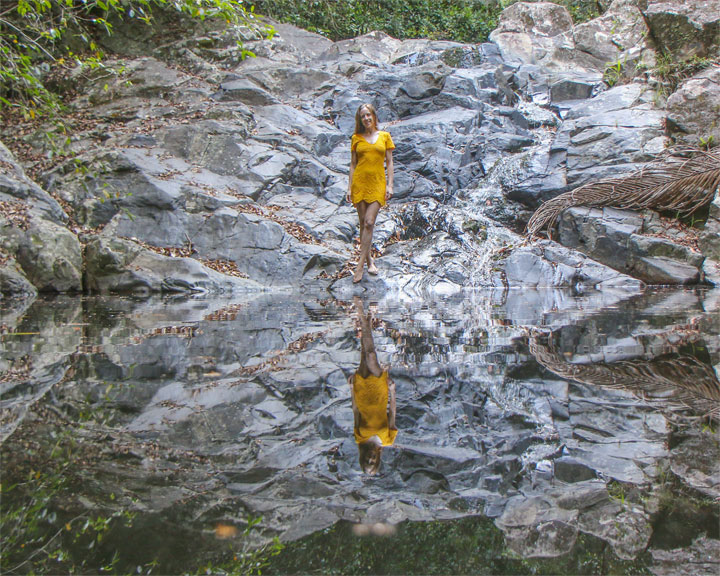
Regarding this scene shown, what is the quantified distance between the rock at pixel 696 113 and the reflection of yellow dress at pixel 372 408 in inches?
407

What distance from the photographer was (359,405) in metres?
2.21

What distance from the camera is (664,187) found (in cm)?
934

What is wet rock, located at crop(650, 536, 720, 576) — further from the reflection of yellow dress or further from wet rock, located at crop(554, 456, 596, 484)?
the reflection of yellow dress

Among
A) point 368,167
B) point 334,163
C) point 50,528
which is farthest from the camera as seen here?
point 334,163

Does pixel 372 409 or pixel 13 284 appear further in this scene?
pixel 13 284

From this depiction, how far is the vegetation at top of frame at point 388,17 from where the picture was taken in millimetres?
18297

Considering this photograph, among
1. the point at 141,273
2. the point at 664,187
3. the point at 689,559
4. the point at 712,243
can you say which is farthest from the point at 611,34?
the point at 689,559

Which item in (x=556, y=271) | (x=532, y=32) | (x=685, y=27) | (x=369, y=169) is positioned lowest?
(x=556, y=271)

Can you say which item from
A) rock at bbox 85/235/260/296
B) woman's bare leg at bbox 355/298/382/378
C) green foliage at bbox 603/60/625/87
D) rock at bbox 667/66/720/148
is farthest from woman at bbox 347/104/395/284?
green foliage at bbox 603/60/625/87

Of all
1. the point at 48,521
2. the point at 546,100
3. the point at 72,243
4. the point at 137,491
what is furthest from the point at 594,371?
the point at 546,100

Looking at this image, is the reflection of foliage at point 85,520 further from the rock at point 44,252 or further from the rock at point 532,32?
the rock at point 532,32

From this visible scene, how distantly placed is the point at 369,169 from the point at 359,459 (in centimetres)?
637

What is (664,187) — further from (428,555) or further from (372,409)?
(428,555)

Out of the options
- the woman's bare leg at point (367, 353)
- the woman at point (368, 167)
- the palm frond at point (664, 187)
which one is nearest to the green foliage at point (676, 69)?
the palm frond at point (664, 187)
